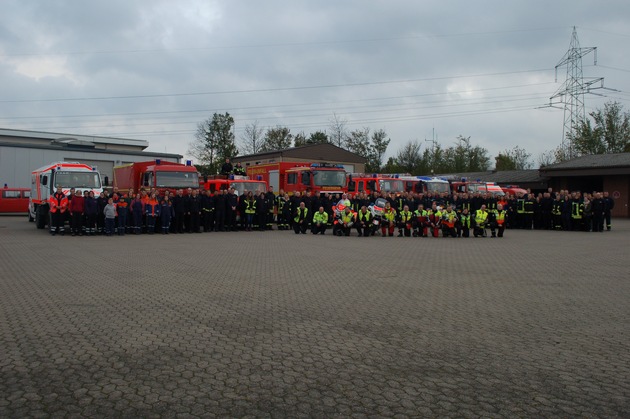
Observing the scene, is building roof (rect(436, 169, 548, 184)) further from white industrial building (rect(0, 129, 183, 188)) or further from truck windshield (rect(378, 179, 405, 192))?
white industrial building (rect(0, 129, 183, 188))

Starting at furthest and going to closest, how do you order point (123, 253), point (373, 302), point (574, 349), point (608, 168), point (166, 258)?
1. point (608, 168)
2. point (123, 253)
3. point (166, 258)
4. point (373, 302)
5. point (574, 349)

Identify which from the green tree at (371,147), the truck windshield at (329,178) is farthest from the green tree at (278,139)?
the truck windshield at (329,178)

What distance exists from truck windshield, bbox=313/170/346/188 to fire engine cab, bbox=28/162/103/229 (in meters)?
9.50

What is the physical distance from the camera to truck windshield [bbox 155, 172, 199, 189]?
→ 24.6 m

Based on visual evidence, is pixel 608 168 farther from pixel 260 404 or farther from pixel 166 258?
pixel 260 404

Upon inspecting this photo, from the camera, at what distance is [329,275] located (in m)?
11.1

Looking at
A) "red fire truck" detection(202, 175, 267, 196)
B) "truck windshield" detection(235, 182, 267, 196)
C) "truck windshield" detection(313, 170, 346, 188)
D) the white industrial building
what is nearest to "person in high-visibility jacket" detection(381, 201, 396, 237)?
"truck windshield" detection(313, 170, 346, 188)

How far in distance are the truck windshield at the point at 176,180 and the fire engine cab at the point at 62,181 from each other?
8.00 feet

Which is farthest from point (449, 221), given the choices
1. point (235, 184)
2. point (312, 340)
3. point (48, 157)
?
point (48, 157)

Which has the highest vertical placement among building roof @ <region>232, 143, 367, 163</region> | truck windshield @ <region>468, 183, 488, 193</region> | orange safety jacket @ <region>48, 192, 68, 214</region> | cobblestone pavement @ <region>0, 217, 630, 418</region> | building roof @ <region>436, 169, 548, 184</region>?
building roof @ <region>232, 143, 367, 163</region>

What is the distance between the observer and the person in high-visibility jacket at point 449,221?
21703 mm

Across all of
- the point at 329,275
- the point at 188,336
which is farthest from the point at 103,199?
the point at 188,336

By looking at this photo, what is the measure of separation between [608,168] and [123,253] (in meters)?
34.4

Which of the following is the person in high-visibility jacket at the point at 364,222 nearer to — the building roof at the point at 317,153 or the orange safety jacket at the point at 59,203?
the orange safety jacket at the point at 59,203
